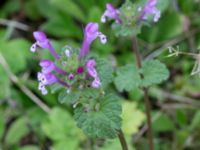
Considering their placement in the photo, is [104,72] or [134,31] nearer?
[104,72]

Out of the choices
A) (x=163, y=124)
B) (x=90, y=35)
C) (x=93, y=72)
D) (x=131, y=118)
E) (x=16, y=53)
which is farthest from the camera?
(x=16, y=53)

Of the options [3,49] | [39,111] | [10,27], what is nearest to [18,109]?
[39,111]

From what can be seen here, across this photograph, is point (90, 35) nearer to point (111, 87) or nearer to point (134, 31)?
point (134, 31)

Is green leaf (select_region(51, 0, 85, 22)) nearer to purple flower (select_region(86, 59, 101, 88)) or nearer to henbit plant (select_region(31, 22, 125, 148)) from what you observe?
henbit plant (select_region(31, 22, 125, 148))

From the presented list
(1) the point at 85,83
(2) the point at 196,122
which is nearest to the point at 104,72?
(1) the point at 85,83

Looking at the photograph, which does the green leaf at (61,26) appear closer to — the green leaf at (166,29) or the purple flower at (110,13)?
the green leaf at (166,29)

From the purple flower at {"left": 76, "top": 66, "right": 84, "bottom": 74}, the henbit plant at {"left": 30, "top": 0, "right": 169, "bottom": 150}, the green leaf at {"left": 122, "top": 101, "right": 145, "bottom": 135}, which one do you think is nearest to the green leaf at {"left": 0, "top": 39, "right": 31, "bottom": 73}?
the green leaf at {"left": 122, "top": 101, "right": 145, "bottom": 135}

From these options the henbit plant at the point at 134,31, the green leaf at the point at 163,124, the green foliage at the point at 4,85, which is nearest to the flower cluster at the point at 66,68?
the henbit plant at the point at 134,31

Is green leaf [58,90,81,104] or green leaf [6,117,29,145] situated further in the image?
green leaf [6,117,29,145]
